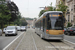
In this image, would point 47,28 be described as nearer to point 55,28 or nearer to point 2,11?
point 55,28

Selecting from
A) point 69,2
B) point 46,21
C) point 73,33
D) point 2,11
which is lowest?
point 73,33

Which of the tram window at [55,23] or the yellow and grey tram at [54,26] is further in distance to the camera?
the tram window at [55,23]

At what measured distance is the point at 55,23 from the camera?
1404 centimetres

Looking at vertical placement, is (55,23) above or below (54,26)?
above

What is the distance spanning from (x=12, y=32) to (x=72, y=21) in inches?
897

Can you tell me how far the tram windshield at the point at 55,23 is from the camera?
1402 centimetres

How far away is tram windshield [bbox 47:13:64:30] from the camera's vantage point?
14023 millimetres

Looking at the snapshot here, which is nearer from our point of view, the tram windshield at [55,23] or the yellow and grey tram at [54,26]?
the yellow and grey tram at [54,26]

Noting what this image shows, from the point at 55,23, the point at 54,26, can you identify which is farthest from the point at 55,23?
the point at 54,26

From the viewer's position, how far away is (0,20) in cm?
3522

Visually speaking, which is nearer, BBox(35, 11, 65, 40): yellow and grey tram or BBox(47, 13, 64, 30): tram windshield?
BBox(35, 11, 65, 40): yellow and grey tram

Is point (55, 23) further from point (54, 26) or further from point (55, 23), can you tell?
point (54, 26)

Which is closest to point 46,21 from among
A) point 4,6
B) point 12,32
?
point 12,32

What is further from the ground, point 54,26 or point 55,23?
point 55,23
